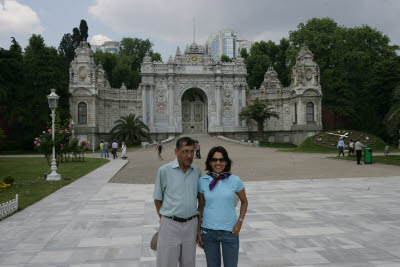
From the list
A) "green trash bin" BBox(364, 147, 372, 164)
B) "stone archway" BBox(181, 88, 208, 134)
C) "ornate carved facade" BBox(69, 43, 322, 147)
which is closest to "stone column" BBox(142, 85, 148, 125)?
"ornate carved facade" BBox(69, 43, 322, 147)

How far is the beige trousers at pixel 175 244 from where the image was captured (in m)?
4.05

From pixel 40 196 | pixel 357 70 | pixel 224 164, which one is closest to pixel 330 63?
pixel 357 70

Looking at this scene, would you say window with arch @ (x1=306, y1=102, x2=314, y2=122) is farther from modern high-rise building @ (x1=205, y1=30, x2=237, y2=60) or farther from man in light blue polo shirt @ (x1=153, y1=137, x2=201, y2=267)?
modern high-rise building @ (x1=205, y1=30, x2=237, y2=60)

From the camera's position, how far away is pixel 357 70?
50.8m

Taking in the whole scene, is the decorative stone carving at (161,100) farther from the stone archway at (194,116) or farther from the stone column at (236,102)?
the stone column at (236,102)

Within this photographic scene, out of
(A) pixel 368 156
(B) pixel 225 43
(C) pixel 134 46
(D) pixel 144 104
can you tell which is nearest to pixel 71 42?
(C) pixel 134 46

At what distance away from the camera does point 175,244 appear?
13.4ft

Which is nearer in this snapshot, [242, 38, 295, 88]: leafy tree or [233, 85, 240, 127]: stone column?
[233, 85, 240, 127]: stone column

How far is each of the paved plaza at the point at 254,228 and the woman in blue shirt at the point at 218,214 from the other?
175 centimetres

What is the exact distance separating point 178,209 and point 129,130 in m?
42.2

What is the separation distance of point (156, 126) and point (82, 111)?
36.0 ft

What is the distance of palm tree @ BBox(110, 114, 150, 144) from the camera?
45469 mm

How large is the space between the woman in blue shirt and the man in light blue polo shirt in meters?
0.12

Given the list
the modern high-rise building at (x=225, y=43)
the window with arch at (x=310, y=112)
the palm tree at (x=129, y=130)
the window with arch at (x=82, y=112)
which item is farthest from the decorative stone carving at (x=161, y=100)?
the modern high-rise building at (x=225, y=43)
